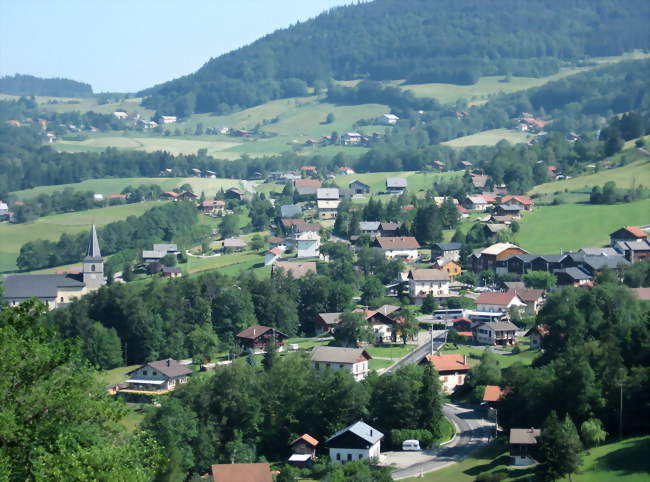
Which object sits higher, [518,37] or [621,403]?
[518,37]

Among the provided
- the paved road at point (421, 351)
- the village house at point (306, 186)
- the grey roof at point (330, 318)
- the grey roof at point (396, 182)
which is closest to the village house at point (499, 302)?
the paved road at point (421, 351)

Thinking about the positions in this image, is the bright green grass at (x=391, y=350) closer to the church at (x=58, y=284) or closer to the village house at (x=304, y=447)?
the village house at (x=304, y=447)

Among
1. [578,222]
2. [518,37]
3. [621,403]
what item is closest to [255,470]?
[621,403]

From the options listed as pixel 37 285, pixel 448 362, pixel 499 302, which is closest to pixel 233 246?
pixel 37 285

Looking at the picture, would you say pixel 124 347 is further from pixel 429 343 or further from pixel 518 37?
pixel 518 37

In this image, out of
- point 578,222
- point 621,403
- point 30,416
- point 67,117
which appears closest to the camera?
point 30,416

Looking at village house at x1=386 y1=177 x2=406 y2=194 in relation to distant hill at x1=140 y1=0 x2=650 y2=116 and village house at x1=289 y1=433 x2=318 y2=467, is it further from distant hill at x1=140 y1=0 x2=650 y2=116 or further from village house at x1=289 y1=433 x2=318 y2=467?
distant hill at x1=140 y1=0 x2=650 y2=116
